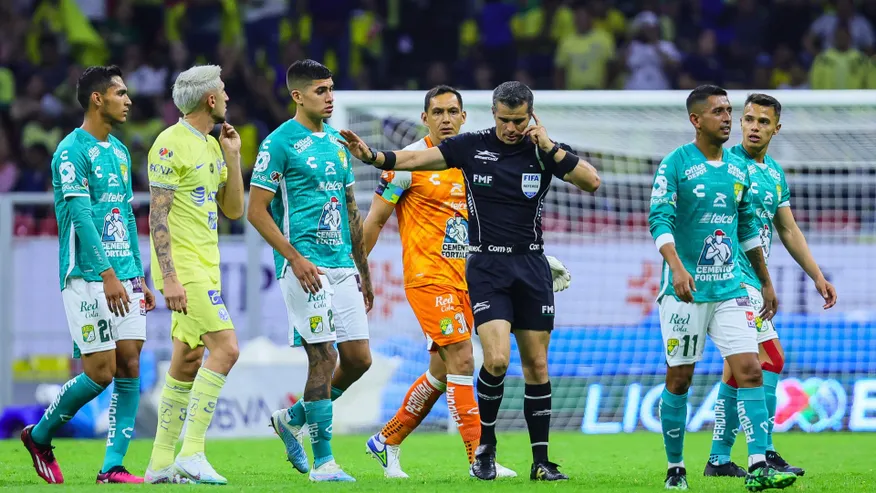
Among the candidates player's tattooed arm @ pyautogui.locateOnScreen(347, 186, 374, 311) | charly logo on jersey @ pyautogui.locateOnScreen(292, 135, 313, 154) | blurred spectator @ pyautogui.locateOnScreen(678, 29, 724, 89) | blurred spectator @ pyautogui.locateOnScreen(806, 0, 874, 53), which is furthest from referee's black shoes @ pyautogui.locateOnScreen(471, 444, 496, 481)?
blurred spectator @ pyautogui.locateOnScreen(806, 0, 874, 53)

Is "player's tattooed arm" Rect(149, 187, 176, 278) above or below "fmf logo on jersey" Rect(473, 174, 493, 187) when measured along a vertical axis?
below

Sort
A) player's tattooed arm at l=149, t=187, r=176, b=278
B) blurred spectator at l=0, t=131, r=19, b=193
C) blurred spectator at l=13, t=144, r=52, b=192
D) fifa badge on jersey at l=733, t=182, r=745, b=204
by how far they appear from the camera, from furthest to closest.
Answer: blurred spectator at l=0, t=131, r=19, b=193 → blurred spectator at l=13, t=144, r=52, b=192 → fifa badge on jersey at l=733, t=182, r=745, b=204 → player's tattooed arm at l=149, t=187, r=176, b=278

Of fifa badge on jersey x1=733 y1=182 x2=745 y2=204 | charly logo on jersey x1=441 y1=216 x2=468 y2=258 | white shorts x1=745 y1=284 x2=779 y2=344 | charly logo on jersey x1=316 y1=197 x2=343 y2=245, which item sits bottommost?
white shorts x1=745 y1=284 x2=779 y2=344

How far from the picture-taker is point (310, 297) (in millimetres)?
7973

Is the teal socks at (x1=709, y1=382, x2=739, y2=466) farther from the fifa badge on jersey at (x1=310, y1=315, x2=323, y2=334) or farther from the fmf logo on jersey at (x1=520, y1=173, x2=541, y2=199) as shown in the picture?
the fifa badge on jersey at (x1=310, y1=315, x2=323, y2=334)

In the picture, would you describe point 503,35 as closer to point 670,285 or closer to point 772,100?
point 772,100

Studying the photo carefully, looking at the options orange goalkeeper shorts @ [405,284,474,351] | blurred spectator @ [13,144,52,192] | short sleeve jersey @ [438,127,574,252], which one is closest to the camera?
short sleeve jersey @ [438,127,574,252]

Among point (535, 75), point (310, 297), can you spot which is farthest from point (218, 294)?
point (535, 75)

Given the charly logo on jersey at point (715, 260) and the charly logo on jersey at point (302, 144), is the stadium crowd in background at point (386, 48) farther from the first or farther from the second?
the charly logo on jersey at point (715, 260)

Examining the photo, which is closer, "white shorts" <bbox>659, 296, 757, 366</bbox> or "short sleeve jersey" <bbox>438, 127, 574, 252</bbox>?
"white shorts" <bbox>659, 296, 757, 366</bbox>

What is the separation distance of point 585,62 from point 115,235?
39.2 ft

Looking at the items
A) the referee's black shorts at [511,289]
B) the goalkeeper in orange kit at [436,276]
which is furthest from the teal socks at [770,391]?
the referee's black shorts at [511,289]

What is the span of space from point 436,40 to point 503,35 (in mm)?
1241

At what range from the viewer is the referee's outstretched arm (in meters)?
7.87
